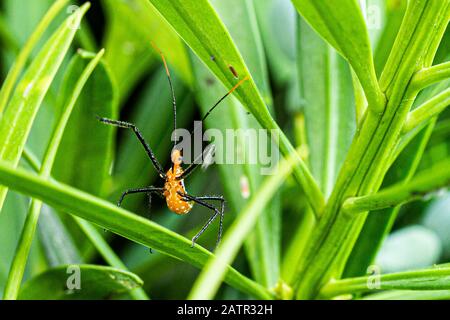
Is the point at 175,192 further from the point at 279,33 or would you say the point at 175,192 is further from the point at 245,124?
the point at 279,33

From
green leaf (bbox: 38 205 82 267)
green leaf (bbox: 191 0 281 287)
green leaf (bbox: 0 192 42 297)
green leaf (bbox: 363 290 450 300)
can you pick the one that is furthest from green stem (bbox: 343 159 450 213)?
green leaf (bbox: 0 192 42 297)

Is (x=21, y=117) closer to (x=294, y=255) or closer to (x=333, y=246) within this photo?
(x=333, y=246)

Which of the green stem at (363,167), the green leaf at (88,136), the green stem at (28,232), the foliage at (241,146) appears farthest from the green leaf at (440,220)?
the green stem at (28,232)

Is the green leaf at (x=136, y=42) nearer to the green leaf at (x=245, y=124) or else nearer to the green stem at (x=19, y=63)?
the green leaf at (x=245, y=124)

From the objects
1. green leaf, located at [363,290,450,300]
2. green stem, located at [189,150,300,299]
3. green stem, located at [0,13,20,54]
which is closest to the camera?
green stem, located at [189,150,300,299]

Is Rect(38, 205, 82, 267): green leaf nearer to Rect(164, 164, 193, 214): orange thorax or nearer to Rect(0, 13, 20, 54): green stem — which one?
Rect(164, 164, 193, 214): orange thorax
